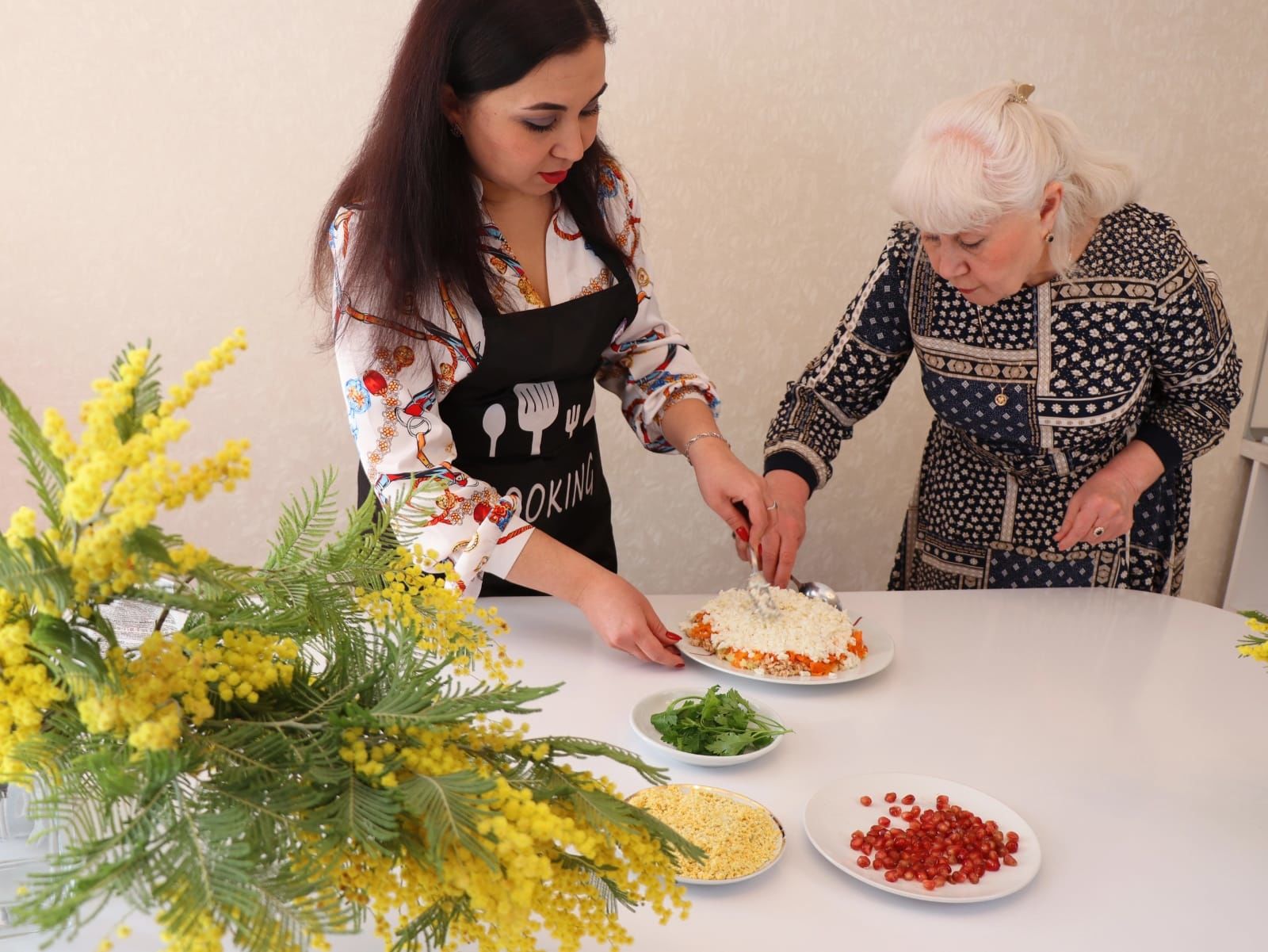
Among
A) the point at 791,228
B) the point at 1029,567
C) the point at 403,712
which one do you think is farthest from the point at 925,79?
the point at 403,712

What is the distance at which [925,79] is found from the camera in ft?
8.99

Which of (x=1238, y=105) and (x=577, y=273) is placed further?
(x=1238, y=105)

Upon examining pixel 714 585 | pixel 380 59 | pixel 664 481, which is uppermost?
pixel 380 59

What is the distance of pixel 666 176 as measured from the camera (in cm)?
265

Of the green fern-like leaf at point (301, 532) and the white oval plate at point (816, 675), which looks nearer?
the green fern-like leaf at point (301, 532)

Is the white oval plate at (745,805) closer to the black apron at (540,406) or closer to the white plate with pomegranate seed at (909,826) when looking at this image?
the white plate with pomegranate seed at (909,826)

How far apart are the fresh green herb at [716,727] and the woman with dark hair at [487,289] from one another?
0.58 feet

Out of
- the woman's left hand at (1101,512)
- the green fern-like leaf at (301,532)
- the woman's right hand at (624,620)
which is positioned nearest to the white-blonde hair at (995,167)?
the woman's left hand at (1101,512)

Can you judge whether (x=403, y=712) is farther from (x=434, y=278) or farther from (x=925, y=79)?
(x=925, y=79)

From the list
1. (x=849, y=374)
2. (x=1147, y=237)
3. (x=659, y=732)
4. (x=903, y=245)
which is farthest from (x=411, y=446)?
(x=1147, y=237)

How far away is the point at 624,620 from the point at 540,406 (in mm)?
435

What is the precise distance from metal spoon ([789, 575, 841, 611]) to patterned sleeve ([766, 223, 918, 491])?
271mm

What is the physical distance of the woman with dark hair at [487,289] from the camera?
1513mm

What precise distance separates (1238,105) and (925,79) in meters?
0.89
